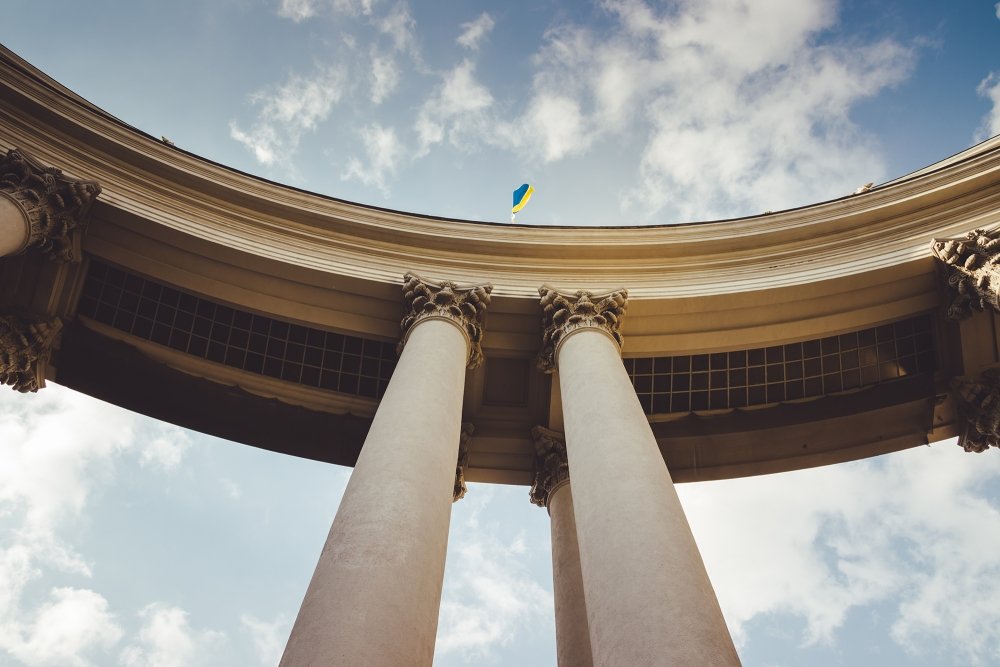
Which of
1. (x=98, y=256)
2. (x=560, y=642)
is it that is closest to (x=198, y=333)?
(x=98, y=256)

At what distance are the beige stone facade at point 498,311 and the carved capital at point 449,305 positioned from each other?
97 mm

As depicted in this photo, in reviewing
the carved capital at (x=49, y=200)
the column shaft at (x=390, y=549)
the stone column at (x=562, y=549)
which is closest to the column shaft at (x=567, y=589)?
the stone column at (x=562, y=549)

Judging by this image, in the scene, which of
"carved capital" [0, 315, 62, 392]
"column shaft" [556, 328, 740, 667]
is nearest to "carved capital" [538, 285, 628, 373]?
"column shaft" [556, 328, 740, 667]

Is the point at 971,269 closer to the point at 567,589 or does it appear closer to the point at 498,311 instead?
the point at 498,311

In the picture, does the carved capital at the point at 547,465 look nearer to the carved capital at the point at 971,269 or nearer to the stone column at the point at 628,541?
the stone column at the point at 628,541

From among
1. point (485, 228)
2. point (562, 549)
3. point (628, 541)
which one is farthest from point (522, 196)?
point (628, 541)

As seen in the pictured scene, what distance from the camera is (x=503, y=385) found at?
36.1m

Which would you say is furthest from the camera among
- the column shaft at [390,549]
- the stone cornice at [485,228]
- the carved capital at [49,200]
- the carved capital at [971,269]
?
the stone cornice at [485,228]

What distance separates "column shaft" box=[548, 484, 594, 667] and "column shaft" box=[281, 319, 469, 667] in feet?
30.8

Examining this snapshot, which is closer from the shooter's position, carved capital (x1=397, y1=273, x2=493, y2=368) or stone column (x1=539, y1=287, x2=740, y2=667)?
stone column (x1=539, y1=287, x2=740, y2=667)

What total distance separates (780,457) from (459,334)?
19.8 m

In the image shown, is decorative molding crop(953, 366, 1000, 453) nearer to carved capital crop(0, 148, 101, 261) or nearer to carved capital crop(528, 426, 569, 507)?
carved capital crop(528, 426, 569, 507)

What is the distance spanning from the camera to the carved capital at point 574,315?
1190 inches

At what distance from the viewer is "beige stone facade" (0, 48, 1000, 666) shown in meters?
31.0
